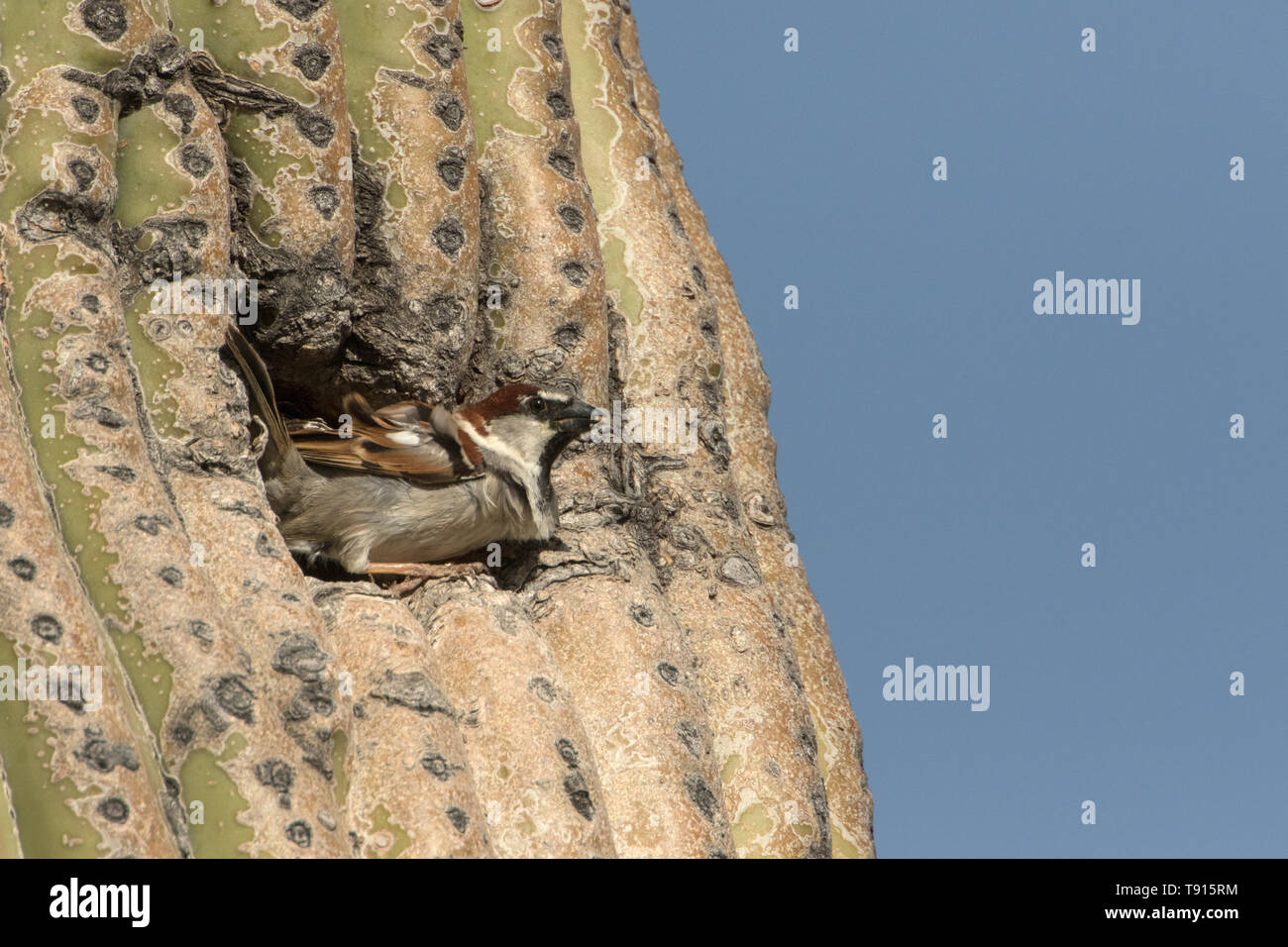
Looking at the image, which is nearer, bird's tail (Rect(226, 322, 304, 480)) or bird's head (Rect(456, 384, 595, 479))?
bird's tail (Rect(226, 322, 304, 480))

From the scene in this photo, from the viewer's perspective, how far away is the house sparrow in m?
7.20

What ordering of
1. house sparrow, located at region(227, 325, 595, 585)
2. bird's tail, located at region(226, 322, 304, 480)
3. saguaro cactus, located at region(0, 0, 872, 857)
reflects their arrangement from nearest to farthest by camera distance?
saguaro cactus, located at region(0, 0, 872, 857) → bird's tail, located at region(226, 322, 304, 480) → house sparrow, located at region(227, 325, 595, 585)

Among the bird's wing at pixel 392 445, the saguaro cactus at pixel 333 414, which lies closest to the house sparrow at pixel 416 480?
the bird's wing at pixel 392 445

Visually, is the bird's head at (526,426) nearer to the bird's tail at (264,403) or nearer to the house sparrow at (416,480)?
the house sparrow at (416,480)

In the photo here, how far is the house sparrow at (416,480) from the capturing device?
720cm

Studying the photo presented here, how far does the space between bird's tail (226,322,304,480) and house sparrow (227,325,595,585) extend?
41mm

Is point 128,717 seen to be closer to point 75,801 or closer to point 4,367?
point 75,801

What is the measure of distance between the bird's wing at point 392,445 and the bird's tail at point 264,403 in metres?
0.14

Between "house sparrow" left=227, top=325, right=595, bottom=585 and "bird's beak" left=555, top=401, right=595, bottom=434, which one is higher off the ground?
"bird's beak" left=555, top=401, right=595, bottom=434

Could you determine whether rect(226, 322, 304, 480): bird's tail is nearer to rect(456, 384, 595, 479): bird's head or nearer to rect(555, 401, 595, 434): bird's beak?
rect(456, 384, 595, 479): bird's head

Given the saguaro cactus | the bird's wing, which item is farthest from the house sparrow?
the saguaro cactus

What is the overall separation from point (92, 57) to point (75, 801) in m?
2.73

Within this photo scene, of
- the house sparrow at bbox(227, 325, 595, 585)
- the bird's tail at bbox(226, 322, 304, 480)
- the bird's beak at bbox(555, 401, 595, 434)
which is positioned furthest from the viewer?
the bird's beak at bbox(555, 401, 595, 434)
